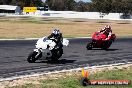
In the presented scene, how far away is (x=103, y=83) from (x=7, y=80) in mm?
3338

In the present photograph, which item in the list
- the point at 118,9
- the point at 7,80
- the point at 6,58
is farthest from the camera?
the point at 118,9

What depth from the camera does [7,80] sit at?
12.6 metres

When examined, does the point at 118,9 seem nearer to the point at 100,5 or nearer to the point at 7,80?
the point at 100,5

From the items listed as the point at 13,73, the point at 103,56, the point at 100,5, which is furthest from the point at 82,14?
the point at 13,73

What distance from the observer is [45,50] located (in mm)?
16797

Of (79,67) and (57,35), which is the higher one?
(57,35)

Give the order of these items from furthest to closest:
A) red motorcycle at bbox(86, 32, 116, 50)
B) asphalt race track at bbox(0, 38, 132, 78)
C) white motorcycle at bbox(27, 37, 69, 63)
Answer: red motorcycle at bbox(86, 32, 116, 50), white motorcycle at bbox(27, 37, 69, 63), asphalt race track at bbox(0, 38, 132, 78)

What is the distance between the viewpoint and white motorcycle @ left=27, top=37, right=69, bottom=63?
16.5m

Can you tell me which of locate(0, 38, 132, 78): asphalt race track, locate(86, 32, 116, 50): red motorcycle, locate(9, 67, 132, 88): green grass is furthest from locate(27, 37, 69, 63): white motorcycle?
locate(86, 32, 116, 50): red motorcycle

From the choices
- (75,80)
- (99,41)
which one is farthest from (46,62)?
(99,41)

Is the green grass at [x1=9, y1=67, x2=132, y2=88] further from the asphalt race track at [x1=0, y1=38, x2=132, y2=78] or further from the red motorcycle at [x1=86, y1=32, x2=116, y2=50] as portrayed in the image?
the red motorcycle at [x1=86, y1=32, x2=116, y2=50]

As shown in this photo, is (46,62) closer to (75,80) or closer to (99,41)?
(75,80)

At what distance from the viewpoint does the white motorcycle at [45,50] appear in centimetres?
1653

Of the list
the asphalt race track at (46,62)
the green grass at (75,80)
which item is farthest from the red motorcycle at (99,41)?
the green grass at (75,80)
